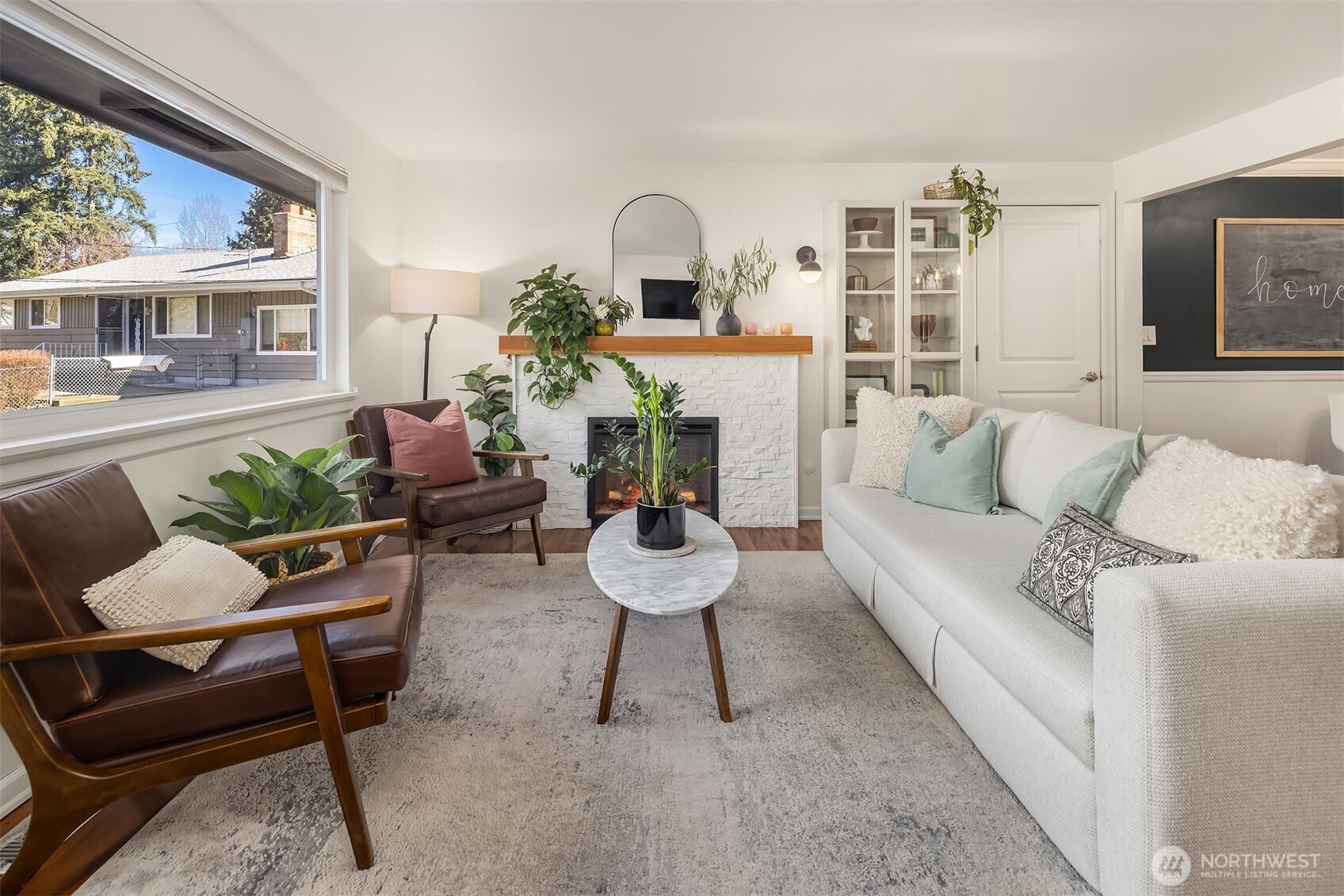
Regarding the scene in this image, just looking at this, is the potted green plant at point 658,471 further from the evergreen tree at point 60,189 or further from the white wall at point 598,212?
the white wall at point 598,212

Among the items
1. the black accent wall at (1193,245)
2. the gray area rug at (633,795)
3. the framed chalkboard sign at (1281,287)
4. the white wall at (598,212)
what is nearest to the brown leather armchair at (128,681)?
the gray area rug at (633,795)

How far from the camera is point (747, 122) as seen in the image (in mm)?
3607

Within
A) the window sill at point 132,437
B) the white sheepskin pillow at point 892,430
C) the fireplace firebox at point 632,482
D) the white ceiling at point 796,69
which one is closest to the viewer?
the window sill at point 132,437

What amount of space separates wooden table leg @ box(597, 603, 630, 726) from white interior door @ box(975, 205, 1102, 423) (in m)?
3.35

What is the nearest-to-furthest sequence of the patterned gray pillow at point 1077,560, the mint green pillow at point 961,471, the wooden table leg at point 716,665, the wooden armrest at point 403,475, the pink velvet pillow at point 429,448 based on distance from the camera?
1. the patterned gray pillow at point 1077,560
2. the wooden table leg at point 716,665
3. the mint green pillow at point 961,471
4. the wooden armrest at point 403,475
5. the pink velvet pillow at point 429,448

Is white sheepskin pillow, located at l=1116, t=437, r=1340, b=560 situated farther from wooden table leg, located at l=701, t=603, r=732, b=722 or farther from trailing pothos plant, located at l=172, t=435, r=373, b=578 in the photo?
trailing pothos plant, located at l=172, t=435, r=373, b=578

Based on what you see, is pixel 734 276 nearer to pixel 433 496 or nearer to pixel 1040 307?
pixel 1040 307

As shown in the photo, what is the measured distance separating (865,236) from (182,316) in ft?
12.2

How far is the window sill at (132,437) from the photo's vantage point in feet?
5.48

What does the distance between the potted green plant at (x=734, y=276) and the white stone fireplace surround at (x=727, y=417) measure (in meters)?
0.41

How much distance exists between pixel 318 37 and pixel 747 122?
211cm

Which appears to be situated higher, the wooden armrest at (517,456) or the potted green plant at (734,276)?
the potted green plant at (734,276)

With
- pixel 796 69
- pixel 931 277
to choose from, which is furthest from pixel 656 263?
pixel 931 277

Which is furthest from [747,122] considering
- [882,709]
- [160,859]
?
[160,859]
